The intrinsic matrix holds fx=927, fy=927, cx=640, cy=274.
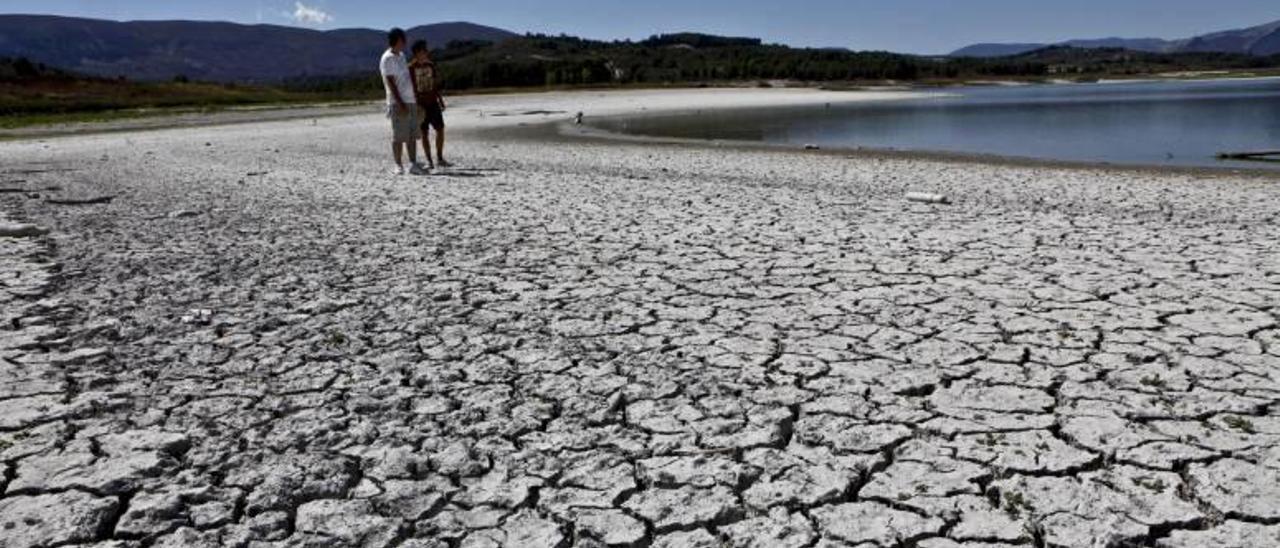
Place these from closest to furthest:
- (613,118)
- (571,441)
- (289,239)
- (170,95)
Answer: (571,441)
(289,239)
(613,118)
(170,95)

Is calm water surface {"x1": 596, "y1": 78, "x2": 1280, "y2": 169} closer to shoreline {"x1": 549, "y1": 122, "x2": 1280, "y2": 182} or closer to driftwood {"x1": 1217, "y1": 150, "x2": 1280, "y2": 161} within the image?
driftwood {"x1": 1217, "y1": 150, "x2": 1280, "y2": 161}

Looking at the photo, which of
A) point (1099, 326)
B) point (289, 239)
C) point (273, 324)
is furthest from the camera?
point (289, 239)

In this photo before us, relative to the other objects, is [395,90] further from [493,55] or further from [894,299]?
[493,55]

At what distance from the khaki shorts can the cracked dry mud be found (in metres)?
3.55

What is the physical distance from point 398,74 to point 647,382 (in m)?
7.90

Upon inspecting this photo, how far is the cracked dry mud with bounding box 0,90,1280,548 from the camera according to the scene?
103 inches

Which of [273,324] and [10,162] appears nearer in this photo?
[273,324]

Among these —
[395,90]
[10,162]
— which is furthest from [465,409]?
[10,162]

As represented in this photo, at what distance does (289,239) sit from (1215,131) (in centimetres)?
2420

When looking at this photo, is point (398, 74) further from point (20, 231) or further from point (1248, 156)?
point (1248, 156)

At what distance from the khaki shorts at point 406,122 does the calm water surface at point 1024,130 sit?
35.5 feet

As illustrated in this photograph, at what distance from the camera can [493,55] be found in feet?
376

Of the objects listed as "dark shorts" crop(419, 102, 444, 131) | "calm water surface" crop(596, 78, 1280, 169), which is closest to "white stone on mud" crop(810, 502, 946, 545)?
"dark shorts" crop(419, 102, 444, 131)

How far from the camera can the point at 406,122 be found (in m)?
11.3
